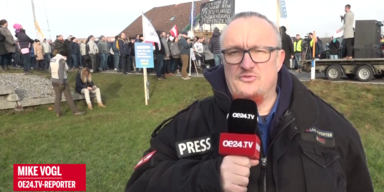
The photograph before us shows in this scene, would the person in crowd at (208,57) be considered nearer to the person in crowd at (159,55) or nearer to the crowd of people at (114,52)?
the crowd of people at (114,52)

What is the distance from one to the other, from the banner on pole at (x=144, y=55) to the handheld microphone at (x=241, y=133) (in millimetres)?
11836

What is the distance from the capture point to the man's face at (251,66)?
187 cm

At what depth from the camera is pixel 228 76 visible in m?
1.95

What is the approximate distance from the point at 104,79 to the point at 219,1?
12859 millimetres

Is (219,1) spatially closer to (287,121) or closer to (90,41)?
(90,41)

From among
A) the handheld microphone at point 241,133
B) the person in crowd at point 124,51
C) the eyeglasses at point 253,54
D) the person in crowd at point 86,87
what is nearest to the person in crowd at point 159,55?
the person in crowd at point 124,51

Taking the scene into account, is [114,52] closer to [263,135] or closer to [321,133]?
[263,135]

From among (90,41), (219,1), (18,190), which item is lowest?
(18,190)

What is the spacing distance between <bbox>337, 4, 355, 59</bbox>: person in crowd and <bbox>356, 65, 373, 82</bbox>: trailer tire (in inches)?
34.8

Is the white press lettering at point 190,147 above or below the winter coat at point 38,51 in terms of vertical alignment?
below

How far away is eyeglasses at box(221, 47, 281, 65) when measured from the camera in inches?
74.2

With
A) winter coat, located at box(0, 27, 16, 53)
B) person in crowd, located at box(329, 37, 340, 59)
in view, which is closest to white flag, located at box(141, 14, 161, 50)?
winter coat, located at box(0, 27, 16, 53)

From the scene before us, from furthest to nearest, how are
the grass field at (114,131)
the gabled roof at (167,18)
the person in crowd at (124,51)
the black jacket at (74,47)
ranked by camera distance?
1. the gabled roof at (167,18)
2. the black jacket at (74,47)
3. the person in crowd at (124,51)
4. the grass field at (114,131)

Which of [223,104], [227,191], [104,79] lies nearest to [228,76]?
[223,104]
